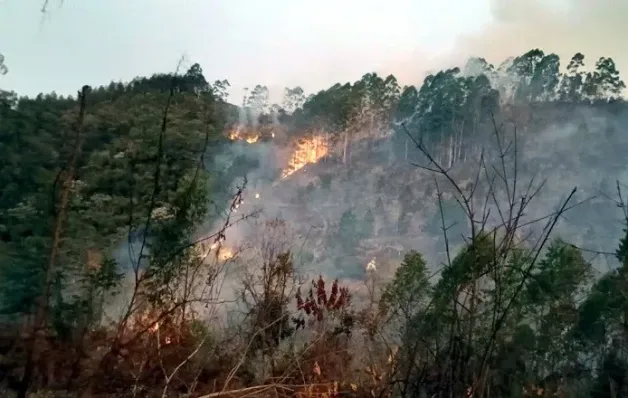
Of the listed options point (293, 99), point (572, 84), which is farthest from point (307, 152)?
point (572, 84)

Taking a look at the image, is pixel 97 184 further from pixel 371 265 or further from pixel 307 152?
pixel 307 152

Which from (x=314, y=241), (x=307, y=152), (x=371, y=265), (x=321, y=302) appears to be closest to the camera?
(x=321, y=302)

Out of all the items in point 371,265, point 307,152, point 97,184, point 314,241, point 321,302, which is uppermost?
point 307,152

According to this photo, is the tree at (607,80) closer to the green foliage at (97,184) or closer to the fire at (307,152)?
the fire at (307,152)

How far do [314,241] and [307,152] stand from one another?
4454mm

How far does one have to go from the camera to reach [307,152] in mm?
17141

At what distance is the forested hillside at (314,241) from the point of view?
1.41 meters

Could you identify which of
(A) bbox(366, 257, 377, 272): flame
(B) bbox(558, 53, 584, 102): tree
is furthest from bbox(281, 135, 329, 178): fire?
(B) bbox(558, 53, 584, 102): tree

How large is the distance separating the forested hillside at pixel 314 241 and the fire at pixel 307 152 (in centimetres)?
7

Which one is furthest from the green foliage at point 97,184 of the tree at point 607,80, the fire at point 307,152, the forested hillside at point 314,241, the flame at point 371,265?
the tree at point 607,80

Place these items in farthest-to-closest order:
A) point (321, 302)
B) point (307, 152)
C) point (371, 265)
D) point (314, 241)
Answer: point (307, 152) → point (314, 241) → point (371, 265) → point (321, 302)

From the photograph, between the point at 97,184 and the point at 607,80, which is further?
the point at 607,80

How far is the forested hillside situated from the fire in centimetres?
7

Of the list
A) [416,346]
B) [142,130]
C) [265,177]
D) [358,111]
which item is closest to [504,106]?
[358,111]
